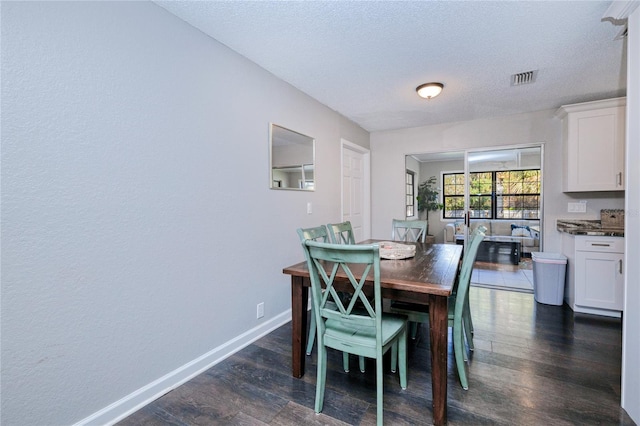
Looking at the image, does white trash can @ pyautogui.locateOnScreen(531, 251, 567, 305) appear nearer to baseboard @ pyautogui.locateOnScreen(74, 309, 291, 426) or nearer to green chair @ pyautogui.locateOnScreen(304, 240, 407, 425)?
green chair @ pyautogui.locateOnScreen(304, 240, 407, 425)

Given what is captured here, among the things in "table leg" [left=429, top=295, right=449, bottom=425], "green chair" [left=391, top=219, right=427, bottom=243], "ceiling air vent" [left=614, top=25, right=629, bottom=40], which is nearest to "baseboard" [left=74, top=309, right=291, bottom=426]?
"table leg" [left=429, top=295, right=449, bottom=425]

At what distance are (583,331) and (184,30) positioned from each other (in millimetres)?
4065

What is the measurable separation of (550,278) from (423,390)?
2.55 metres

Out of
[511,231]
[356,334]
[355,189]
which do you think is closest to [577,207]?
[511,231]

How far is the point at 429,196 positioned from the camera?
23.6ft

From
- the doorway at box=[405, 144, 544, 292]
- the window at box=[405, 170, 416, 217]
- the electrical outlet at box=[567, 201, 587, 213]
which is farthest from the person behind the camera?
the window at box=[405, 170, 416, 217]

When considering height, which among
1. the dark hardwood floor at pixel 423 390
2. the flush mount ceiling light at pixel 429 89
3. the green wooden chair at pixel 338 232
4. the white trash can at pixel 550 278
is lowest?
the dark hardwood floor at pixel 423 390

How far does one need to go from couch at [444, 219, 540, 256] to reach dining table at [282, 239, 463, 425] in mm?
3864

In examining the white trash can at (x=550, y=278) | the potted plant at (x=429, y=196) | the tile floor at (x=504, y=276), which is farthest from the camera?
the potted plant at (x=429, y=196)

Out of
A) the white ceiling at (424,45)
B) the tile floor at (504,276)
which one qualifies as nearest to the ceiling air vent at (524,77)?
the white ceiling at (424,45)

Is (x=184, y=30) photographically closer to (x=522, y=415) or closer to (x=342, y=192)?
(x=342, y=192)

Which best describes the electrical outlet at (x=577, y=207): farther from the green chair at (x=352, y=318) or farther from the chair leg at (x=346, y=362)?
the chair leg at (x=346, y=362)

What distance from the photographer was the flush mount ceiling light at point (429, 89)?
2.91m

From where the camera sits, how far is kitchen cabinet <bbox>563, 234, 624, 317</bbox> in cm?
289
